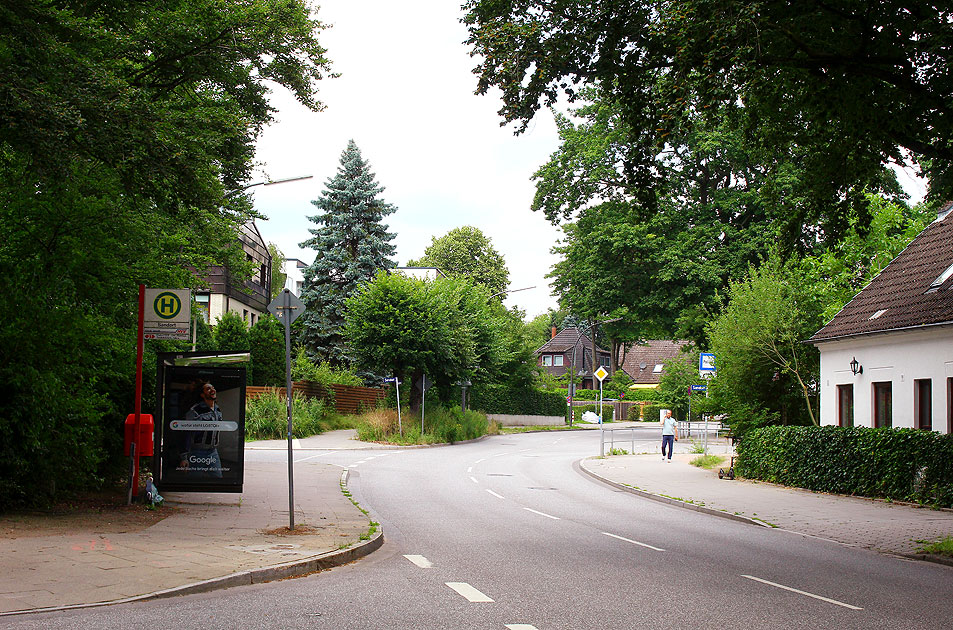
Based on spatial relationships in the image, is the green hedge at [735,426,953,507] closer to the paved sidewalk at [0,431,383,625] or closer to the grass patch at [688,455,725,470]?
the grass patch at [688,455,725,470]

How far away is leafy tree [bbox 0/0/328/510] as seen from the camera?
10.5 metres

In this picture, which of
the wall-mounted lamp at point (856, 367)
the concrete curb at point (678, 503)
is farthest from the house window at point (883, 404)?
the concrete curb at point (678, 503)

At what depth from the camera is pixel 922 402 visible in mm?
19812

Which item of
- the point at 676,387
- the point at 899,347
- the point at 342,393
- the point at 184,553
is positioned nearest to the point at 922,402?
the point at 899,347

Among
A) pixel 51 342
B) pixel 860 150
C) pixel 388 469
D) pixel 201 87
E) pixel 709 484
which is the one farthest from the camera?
pixel 388 469

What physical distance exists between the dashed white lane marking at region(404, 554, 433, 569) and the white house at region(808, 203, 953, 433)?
13.3m

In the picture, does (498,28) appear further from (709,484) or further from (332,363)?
(332,363)

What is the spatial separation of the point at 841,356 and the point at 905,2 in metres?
13.5

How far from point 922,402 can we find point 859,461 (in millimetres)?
2764

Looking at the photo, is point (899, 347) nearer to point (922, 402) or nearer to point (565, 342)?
point (922, 402)

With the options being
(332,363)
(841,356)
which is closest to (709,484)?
(841,356)

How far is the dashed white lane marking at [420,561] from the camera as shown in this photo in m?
9.77

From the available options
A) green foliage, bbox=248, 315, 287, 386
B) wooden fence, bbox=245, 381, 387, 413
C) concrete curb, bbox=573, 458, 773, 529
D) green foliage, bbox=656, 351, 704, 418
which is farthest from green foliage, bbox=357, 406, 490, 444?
green foliage, bbox=656, 351, 704, 418

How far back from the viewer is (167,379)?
13977 millimetres
